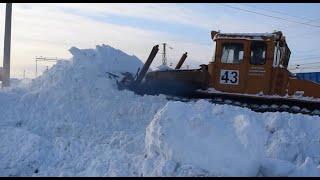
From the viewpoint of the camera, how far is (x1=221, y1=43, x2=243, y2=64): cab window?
54.1 ft

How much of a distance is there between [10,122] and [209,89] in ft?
19.8

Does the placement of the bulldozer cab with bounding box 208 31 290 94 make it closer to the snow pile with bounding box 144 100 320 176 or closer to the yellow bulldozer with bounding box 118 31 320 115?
the yellow bulldozer with bounding box 118 31 320 115

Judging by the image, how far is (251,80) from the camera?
53.8ft

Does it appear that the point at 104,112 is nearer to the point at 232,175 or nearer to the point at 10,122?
the point at 10,122

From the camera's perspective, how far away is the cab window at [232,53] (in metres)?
16.5

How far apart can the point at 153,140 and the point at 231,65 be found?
643cm

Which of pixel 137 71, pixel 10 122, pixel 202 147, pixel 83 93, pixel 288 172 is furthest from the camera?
pixel 137 71

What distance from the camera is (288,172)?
9.67 m

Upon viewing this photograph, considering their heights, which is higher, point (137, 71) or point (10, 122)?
point (137, 71)

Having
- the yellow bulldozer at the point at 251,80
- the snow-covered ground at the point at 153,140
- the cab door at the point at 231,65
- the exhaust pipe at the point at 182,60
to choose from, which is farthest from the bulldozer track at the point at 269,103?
the exhaust pipe at the point at 182,60

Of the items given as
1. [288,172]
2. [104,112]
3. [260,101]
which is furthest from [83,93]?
[288,172]

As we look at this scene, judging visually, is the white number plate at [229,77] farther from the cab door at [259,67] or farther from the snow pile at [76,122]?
the snow pile at [76,122]

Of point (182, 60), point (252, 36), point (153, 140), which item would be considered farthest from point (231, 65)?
point (153, 140)

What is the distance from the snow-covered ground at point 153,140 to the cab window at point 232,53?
293 centimetres
